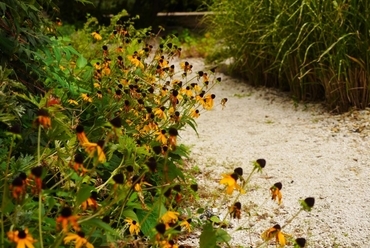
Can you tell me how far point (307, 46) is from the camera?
4691 millimetres

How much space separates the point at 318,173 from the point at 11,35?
187cm

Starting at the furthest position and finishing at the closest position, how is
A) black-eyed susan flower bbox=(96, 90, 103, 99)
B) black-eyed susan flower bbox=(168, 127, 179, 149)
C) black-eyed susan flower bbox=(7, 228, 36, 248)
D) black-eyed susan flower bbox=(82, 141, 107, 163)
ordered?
1. black-eyed susan flower bbox=(96, 90, 103, 99)
2. black-eyed susan flower bbox=(168, 127, 179, 149)
3. black-eyed susan flower bbox=(82, 141, 107, 163)
4. black-eyed susan flower bbox=(7, 228, 36, 248)

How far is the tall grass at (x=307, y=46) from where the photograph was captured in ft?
14.4

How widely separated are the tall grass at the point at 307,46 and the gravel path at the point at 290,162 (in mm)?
161

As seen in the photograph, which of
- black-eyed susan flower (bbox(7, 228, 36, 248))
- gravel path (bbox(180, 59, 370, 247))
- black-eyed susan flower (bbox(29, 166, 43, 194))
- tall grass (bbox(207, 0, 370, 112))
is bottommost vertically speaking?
gravel path (bbox(180, 59, 370, 247))

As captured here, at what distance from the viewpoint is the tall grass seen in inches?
172

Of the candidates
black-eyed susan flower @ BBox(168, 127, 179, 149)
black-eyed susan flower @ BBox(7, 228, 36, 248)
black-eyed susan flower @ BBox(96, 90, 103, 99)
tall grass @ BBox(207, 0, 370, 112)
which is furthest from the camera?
tall grass @ BBox(207, 0, 370, 112)

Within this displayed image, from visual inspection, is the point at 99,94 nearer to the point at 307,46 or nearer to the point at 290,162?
the point at 290,162

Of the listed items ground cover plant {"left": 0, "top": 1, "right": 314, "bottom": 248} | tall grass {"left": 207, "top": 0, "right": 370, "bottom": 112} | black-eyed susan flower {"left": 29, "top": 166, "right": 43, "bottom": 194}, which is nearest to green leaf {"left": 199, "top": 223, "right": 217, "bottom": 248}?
ground cover plant {"left": 0, "top": 1, "right": 314, "bottom": 248}

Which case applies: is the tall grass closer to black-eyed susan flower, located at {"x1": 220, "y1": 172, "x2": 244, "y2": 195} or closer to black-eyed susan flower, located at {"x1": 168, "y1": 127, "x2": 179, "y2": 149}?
black-eyed susan flower, located at {"x1": 168, "y1": 127, "x2": 179, "y2": 149}

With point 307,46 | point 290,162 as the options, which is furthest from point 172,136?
point 307,46

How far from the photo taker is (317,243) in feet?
8.46

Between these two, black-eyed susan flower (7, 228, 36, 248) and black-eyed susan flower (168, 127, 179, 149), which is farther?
black-eyed susan flower (168, 127, 179, 149)

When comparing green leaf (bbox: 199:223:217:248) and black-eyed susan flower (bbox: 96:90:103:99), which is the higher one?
green leaf (bbox: 199:223:217:248)
